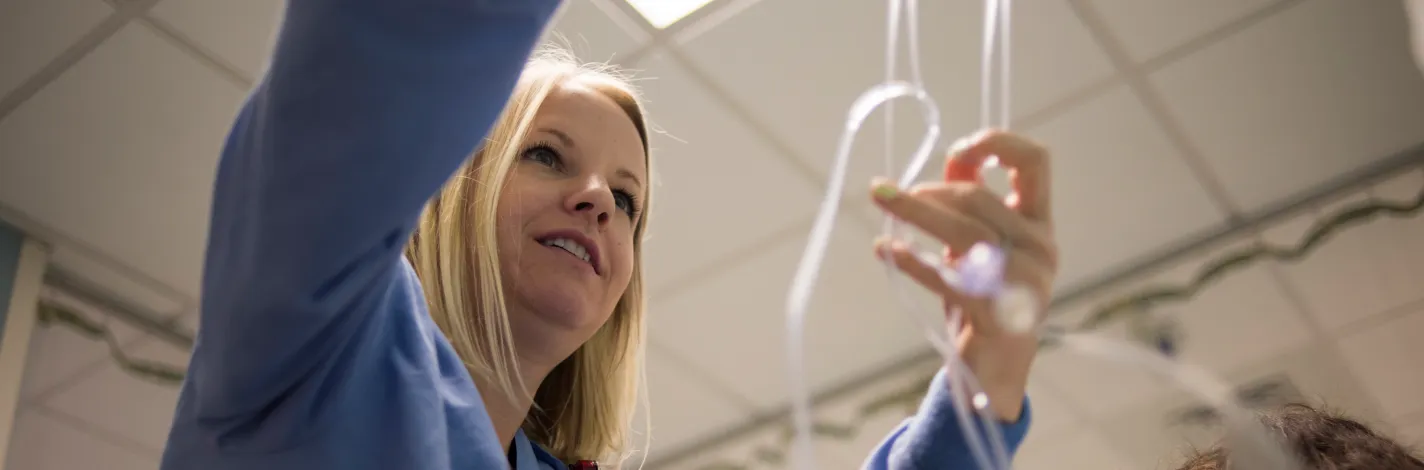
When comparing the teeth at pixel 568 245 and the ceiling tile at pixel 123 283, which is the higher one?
the ceiling tile at pixel 123 283

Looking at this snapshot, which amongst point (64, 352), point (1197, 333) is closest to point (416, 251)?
point (64, 352)

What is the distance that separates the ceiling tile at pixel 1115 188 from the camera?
174 cm

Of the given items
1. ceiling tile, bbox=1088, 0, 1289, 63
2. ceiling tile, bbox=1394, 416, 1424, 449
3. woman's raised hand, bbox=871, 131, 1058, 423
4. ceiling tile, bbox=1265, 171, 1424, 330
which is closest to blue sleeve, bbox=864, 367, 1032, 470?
woman's raised hand, bbox=871, 131, 1058, 423

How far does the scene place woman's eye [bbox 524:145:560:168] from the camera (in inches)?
30.5

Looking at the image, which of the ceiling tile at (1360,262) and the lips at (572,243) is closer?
the lips at (572,243)

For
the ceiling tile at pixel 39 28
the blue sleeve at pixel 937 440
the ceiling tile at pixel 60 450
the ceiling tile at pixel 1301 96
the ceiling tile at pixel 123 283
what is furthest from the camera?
the ceiling tile at pixel 60 450

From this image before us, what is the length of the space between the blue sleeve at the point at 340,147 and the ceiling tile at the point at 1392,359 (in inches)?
93.0

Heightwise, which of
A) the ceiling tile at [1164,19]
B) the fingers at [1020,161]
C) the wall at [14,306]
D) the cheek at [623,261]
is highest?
the ceiling tile at [1164,19]

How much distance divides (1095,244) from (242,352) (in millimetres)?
1842

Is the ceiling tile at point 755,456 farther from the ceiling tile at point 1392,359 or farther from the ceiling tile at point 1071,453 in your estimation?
the ceiling tile at point 1392,359

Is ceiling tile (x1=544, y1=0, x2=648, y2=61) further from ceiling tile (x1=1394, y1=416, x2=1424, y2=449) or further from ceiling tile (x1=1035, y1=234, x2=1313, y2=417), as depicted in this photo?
ceiling tile (x1=1394, y1=416, x2=1424, y2=449)

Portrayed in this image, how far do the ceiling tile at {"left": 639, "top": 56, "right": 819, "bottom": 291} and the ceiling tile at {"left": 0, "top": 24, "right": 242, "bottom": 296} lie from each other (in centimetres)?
62

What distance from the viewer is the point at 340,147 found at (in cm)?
36

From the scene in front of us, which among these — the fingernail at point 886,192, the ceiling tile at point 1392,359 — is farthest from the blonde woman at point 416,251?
the ceiling tile at point 1392,359
